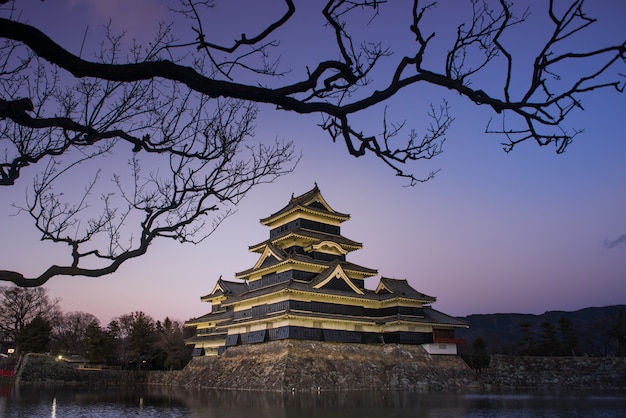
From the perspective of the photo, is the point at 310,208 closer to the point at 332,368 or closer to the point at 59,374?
the point at 332,368

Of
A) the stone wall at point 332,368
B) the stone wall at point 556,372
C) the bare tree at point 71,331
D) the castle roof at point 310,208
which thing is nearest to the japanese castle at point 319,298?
the castle roof at point 310,208

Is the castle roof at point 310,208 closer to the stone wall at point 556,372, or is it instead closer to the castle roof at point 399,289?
the castle roof at point 399,289

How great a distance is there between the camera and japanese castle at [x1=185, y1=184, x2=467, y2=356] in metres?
33.2

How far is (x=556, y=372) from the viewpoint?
3578 centimetres

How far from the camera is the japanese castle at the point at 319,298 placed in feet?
109

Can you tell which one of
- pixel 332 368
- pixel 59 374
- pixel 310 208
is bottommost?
pixel 59 374

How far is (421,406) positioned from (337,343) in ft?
46.2

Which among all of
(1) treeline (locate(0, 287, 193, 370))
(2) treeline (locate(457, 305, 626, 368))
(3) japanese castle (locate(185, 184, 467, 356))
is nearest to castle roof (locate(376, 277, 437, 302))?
(3) japanese castle (locate(185, 184, 467, 356))

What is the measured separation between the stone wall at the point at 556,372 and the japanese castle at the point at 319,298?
4003mm

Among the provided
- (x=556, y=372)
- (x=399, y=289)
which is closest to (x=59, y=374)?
(x=399, y=289)

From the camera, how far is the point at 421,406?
1984 centimetres

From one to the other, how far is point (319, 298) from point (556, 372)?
20140mm

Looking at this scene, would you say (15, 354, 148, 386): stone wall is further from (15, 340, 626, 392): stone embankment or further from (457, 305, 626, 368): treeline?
(457, 305, 626, 368): treeline

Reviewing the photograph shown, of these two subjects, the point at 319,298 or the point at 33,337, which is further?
the point at 33,337
